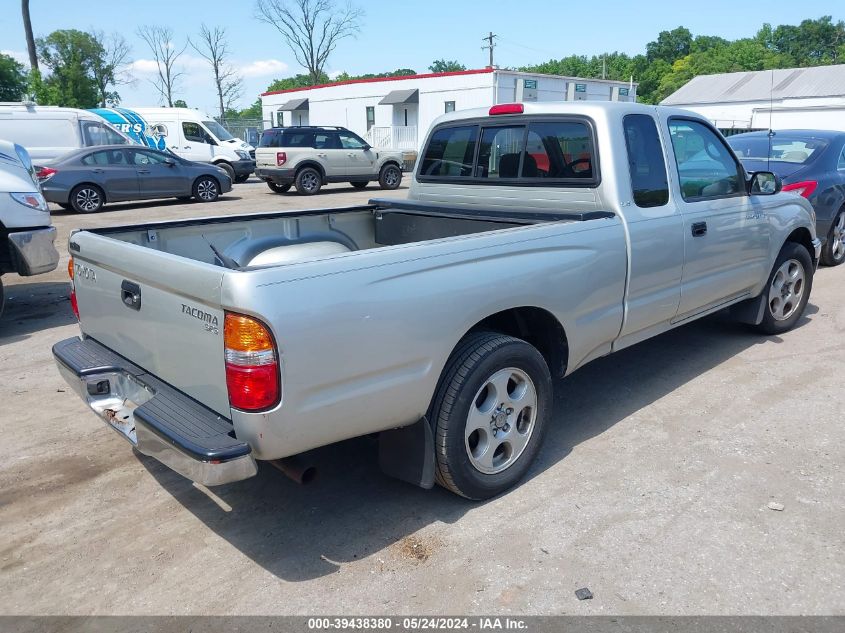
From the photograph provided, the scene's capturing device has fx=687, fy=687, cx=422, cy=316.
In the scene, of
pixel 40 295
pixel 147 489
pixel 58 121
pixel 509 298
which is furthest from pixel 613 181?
pixel 58 121

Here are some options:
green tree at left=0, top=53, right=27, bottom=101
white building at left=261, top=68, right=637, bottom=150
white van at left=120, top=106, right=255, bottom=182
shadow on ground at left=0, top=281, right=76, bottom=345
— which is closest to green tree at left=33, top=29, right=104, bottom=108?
green tree at left=0, top=53, right=27, bottom=101

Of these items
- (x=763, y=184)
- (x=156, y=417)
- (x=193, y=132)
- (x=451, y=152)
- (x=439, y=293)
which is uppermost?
(x=451, y=152)

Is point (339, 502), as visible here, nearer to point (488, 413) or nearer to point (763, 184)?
point (488, 413)

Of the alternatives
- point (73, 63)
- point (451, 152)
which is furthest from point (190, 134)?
point (73, 63)

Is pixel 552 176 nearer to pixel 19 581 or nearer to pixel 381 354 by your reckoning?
pixel 381 354

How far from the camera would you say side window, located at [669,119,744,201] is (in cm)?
447

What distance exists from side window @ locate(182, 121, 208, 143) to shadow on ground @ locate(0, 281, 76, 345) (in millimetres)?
13937

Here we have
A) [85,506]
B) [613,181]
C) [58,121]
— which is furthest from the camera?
[58,121]

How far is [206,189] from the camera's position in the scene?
17.6 meters

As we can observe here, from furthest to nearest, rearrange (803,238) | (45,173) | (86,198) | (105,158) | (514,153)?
(105,158), (86,198), (45,173), (803,238), (514,153)

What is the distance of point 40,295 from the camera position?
26.9 feet

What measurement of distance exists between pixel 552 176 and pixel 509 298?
1.39 meters

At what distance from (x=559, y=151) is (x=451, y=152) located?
0.98 metres

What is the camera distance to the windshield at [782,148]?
859 cm
